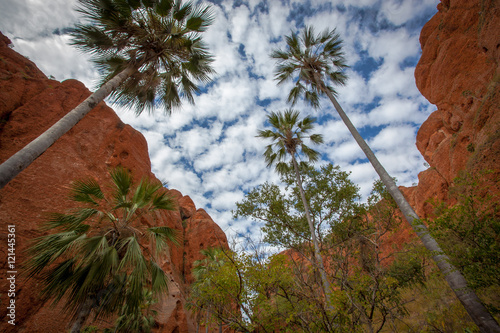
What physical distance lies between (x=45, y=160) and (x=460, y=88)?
1139 inches

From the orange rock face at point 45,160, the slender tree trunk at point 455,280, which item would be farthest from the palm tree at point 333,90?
the orange rock face at point 45,160

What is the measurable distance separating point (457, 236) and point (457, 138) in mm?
16522

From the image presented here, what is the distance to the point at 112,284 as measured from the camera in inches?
218

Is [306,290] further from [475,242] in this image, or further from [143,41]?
[143,41]

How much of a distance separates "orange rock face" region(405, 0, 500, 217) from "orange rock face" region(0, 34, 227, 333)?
1646 cm

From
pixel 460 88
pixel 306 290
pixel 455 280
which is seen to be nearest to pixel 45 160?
pixel 306 290

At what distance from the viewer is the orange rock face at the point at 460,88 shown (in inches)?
440

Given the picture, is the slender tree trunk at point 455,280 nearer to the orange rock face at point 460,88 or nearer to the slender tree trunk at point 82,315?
the orange rock face at point 460,88

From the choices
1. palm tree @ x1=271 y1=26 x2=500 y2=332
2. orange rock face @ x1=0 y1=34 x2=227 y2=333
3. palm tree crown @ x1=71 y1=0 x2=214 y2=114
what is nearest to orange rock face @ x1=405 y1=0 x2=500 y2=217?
palm tree @ x1=271 y1=26 x2=500 y2=332

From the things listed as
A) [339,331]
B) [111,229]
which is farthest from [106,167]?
[339,331]

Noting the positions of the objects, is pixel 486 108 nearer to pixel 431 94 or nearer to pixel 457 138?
pixel 457 138

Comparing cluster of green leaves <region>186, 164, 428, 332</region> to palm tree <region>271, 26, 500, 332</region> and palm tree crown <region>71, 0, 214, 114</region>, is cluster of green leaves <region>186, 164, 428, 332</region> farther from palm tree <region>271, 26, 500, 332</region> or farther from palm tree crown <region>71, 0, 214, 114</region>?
palm tree crown <region>71, 0, 214, 114</region>

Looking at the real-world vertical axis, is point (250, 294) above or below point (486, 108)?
below

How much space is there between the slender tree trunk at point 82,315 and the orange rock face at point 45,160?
2.30 meters
